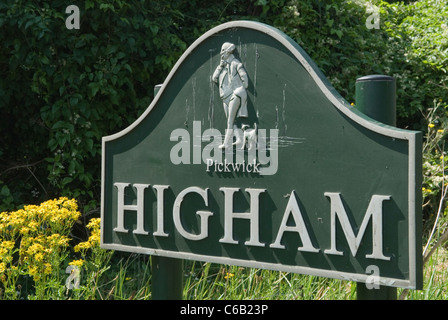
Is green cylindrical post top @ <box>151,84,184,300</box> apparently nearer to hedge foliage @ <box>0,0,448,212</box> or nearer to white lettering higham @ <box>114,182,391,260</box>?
white lettering higham @ <box>114,182,391,260</box>

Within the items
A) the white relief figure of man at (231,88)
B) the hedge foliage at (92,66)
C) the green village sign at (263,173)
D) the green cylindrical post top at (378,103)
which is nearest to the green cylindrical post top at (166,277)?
the green village sign at (263,173)

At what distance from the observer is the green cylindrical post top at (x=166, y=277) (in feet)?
8.39

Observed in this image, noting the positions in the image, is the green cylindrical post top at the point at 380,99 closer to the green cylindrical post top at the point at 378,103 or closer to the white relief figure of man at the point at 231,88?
the green cylindrical post top at the point at 378,103

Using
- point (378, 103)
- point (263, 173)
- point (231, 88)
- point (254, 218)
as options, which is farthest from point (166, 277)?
point (378, 103)

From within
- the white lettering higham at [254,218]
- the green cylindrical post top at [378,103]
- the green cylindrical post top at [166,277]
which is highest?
the green cylindrical post top at [378,103]

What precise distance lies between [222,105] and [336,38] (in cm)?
368

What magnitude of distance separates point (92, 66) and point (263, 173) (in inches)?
115

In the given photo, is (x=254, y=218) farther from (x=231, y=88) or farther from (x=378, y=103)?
(x=378, y=103)

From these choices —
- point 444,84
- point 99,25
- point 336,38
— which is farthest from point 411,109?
point 99,25

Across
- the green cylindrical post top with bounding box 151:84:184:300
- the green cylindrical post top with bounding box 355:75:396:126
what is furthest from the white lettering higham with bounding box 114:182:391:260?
the green cylindrical post top with bounding box 355:75:396:126

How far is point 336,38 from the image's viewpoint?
5.66 m

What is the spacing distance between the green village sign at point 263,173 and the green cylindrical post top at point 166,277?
13cm

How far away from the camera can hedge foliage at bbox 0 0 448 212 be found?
4.39m

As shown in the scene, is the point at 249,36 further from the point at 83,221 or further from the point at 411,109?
the point at 411,109
